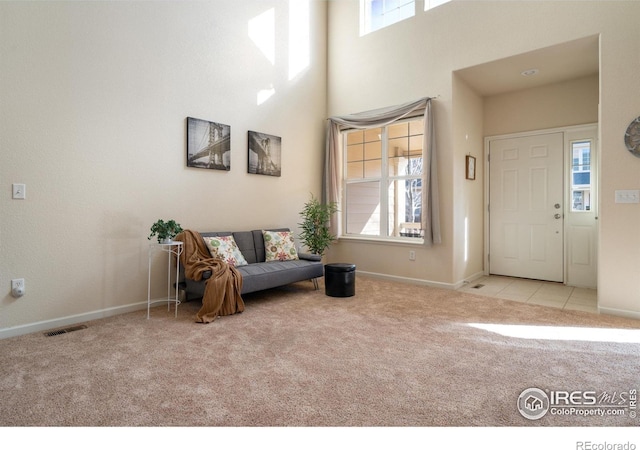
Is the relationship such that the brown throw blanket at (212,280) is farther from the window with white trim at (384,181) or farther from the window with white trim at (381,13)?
the window with white trim at (381,13)

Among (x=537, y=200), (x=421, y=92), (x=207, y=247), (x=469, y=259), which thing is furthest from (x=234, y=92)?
(x=537, y=200)

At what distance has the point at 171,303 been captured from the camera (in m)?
3.85

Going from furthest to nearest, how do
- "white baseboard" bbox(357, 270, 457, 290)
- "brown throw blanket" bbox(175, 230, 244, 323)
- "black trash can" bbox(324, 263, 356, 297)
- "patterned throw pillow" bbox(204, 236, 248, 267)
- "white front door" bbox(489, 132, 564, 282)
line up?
"white front door" bbox(489, 132, 564, 282) → "white baseboard" bbox(357, 270, 457, 290) → "black trash can" bbox(324, 263, 356, 297) → "patterned throw pillow" bbox(204, 236, 248, 267) → "brown throw blanket" bbox(175, 230, 244, 323)

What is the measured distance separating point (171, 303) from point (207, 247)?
0.72 m

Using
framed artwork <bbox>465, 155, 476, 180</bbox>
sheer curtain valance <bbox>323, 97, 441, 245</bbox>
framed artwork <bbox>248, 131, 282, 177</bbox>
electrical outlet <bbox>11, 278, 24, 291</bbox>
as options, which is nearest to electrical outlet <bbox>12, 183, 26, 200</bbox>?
electrical outlet <bbox>11, 278, 24, 291</bbox>

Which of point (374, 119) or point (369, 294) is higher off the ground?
point (374, 119)

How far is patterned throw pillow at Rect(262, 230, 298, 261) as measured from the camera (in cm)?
443

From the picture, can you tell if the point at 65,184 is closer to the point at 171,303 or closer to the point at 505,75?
the point at 171,303

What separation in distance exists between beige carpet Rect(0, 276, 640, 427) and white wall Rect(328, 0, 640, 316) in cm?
95

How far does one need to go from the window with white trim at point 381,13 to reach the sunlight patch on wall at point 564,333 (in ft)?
13.9

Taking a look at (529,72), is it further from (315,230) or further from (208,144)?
(208,144)

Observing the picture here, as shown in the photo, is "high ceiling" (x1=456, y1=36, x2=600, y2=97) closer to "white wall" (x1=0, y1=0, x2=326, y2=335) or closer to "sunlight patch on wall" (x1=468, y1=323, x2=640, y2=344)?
"white wall" (x1=0, y1=0, x2=326, y2=335)

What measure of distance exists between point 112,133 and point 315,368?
286 cm

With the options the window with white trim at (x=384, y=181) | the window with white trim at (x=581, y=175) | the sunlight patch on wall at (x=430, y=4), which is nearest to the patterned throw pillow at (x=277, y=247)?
the window with white trim at (x=384, y=181)
